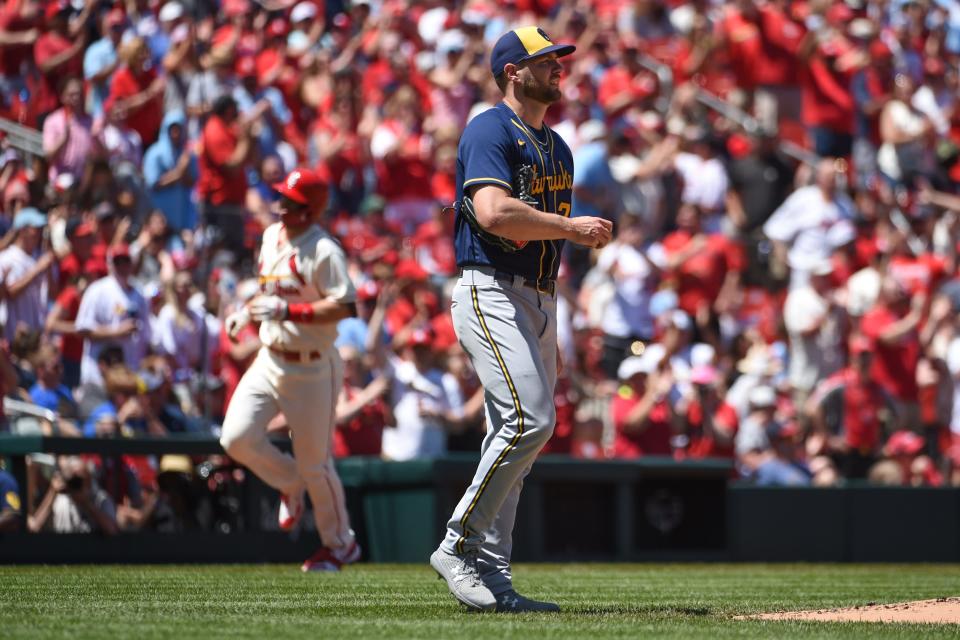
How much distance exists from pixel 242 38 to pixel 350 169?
1.82 metres

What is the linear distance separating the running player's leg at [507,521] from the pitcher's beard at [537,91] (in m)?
0.78

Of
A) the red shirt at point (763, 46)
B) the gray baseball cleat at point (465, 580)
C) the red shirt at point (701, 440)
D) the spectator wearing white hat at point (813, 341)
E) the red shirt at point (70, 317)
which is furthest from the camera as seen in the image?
the red shirt at point (763, 46)

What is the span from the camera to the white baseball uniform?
9.02 m

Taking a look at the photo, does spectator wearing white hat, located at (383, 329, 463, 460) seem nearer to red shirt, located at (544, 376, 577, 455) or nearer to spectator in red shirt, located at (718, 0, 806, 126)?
red shirt, located at (544, 376, 577, 455)

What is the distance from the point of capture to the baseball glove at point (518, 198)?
21.0 ft

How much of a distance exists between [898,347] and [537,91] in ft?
31.8

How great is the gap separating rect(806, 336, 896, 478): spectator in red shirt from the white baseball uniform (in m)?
6.55

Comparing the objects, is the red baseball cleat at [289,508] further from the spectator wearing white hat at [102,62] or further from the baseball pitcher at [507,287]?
the spectator wearing white hat at [102,62]

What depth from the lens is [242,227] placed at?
14312 millimetres

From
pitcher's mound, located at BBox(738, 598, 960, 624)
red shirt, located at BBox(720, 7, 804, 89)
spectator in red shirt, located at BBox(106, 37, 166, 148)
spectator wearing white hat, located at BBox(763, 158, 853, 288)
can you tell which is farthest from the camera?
red shirt, located at BBox(720, 7, 804, 89)

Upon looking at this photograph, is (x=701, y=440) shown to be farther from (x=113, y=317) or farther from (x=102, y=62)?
(x=102, y=62)

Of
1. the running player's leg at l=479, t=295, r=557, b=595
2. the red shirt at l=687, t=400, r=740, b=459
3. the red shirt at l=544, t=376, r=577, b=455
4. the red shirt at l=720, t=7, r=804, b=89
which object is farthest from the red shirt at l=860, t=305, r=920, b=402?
the running player's leg at l=479, t=295, r=557, b=595

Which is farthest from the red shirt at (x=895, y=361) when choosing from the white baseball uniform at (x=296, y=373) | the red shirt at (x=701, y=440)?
the white baseball uniform at (x=296, y=373)

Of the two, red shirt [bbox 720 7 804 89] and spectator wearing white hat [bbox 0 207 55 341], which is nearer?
spectator wearing white hat [bbox 0 207 55 341]
